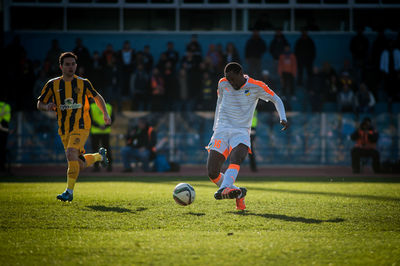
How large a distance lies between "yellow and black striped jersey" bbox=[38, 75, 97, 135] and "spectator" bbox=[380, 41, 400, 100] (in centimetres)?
1406

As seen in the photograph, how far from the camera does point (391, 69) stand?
19609mm

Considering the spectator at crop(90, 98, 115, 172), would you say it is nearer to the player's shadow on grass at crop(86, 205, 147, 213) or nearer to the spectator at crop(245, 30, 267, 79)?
the spectator at crop(245, 30, 267, 79)

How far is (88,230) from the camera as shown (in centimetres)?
573

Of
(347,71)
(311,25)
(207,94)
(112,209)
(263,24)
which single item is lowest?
(112,209)

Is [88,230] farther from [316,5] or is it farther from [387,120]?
[316,5]

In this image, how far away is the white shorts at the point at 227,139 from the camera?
7.30 metres

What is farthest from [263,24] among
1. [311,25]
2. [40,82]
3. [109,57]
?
[40,82]

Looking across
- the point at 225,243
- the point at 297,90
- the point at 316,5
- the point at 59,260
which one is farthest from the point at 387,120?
the point at 59,260

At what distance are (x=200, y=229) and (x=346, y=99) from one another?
14034 millimetres

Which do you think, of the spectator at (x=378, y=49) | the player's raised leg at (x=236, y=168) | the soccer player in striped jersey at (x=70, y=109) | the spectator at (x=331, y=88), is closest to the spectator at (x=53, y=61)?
the spectator at (x=331, y=88)

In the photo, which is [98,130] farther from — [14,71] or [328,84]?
[328,84]

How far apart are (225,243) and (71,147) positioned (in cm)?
408

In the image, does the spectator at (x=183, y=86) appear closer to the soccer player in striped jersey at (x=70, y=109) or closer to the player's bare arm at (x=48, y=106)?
the soccer player in striped jersey at (x=70, y=109)

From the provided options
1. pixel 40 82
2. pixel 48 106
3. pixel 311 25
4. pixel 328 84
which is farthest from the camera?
pixel 311 25
